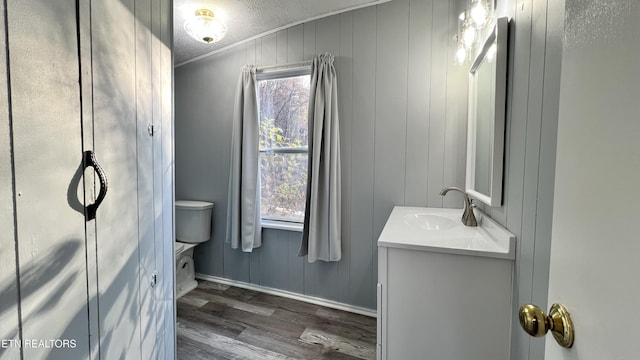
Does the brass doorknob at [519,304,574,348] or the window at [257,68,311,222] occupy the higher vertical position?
the window at [257,68,311,222]

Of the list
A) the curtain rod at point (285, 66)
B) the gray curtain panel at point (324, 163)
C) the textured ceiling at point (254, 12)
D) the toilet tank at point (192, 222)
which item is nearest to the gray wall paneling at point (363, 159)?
the gray curtain panel at point (324, 163)

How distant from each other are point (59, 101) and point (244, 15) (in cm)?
169

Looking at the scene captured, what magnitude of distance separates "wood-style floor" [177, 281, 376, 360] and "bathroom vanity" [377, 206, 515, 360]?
0.75 m

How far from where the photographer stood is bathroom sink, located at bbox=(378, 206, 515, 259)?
1.00m

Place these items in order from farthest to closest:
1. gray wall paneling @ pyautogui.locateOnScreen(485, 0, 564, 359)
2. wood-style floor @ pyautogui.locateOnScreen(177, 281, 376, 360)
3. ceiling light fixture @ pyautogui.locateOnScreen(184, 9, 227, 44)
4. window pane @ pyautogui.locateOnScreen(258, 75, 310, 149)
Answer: window pane @ pyautogui.locateOnScreen(258, 75, 310, 149), ceiling light fixture @ pyautogui.locateOnScreen(184, 9, 227, 44), wood-style floor @ pyautogui.locateOnScreen(177, 281, 376, 360), gray wall paneling @ pyautogui.locateOnScreen(485, 0, 564, 359)

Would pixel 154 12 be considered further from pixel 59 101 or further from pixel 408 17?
pixel 408 17

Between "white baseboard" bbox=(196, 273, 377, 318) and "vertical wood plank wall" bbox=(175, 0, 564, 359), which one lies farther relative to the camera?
"white baseboard" bbox=(196, 273, 377, 318)

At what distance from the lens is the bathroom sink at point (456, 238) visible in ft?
3.30

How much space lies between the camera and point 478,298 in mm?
1007

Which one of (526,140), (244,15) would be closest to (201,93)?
(244,15)

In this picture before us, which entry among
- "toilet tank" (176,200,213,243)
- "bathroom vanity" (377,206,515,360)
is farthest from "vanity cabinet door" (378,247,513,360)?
"toilet tank" (176,200,213,243)

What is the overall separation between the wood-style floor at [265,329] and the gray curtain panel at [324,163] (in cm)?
48

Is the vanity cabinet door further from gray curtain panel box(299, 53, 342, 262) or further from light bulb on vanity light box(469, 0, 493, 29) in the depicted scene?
light bulb on vanity light box(469, 0, 493, 29)

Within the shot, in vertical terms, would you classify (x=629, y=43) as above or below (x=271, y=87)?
Result: below
